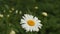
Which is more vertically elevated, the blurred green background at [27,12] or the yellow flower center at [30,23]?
the yellow flower center at [30,23]

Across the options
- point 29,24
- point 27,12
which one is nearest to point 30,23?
point 29,24

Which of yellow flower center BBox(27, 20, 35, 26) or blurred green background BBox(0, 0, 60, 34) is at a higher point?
yellow flower center BBox(27, 20, 35, 26)

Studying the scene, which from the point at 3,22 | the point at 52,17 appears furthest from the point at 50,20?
the point at 3,22

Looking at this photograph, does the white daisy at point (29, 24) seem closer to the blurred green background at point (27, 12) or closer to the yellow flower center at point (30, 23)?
the yellow flower center at point (30, 23)

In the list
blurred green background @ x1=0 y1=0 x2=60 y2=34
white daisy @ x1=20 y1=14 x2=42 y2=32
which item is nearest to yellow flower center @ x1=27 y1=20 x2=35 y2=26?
white daisy @ x1=20 y1=14 x2=42 y2=32

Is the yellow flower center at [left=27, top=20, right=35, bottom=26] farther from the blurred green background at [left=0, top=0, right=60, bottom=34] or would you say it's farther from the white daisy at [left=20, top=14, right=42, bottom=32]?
the blurred green background at [left=0, top=0, right=60, bottom=34]

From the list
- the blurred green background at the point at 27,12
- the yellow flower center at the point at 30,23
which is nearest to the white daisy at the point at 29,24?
the yellow flower center at the point at 30,23

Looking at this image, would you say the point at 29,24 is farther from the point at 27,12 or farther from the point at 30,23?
the point at 27,12

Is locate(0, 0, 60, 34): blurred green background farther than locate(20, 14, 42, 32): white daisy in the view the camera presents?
Yes

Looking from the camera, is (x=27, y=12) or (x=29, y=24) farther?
(x=27, y=12)
